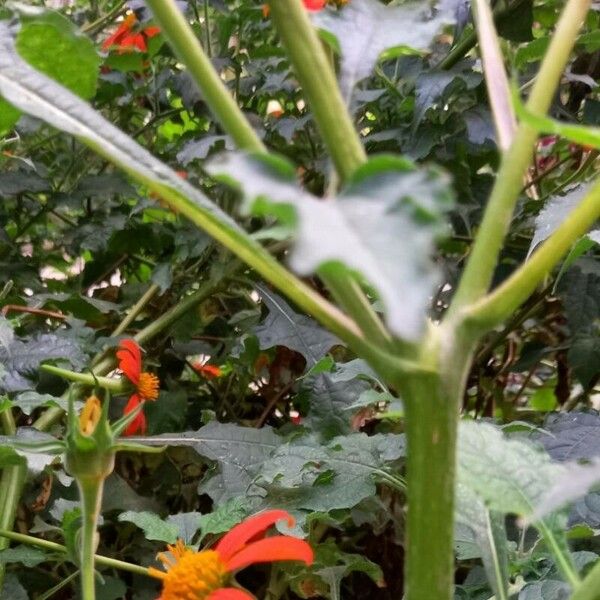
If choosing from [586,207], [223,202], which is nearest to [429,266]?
[586,207]

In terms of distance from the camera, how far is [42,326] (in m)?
0.83

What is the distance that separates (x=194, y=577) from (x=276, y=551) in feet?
0.18

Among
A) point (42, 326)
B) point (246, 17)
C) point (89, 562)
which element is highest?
point (246, 17)

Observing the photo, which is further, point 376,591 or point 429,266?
point 376,591

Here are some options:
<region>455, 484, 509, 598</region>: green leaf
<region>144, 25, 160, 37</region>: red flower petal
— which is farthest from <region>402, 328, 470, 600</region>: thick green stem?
<region>144, 25, 160, 37</region>: red flower petal

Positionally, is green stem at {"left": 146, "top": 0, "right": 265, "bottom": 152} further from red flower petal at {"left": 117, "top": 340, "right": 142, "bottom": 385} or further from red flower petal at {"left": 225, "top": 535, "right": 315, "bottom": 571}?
red flower petal at {"left": 117, "top": 340, "right": 142, "bottom": 385}

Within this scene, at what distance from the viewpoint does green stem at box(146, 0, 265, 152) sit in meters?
0.23

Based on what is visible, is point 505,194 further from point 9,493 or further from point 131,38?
point 131,38

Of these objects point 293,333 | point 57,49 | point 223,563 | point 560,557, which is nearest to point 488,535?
point 560,557

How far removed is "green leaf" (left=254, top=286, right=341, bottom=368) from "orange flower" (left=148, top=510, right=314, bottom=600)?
0.27 metres

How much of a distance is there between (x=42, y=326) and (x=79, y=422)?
0.54 meters

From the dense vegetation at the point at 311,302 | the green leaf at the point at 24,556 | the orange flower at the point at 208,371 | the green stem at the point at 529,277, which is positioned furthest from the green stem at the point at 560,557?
the orange flower at the point at 208,371

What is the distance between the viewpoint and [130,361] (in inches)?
26.1

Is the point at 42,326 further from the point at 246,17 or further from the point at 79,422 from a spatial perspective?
the point at 79,422
